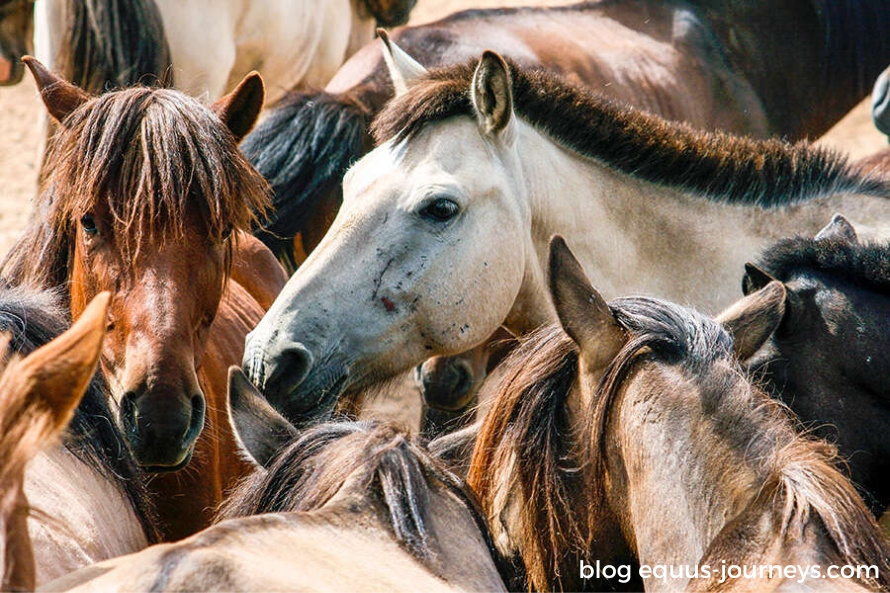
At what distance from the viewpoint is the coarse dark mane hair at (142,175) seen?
8.33 ft

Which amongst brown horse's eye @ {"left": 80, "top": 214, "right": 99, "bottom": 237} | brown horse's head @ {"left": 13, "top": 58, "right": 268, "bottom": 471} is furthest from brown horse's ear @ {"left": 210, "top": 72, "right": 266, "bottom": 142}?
brown horse's eye @ {"left": 80, "top": 214, "right": 99, "bottom": 237}

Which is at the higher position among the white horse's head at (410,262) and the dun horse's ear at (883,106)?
the white horse's head at (410,262)

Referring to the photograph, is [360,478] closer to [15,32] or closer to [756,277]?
[756,277]

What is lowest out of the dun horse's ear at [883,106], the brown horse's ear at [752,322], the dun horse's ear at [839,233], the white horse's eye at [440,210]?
the dun horse's ear at [883,106]

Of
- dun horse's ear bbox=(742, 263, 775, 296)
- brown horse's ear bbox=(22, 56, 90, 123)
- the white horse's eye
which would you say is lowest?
dun horse's ear bbox=(742, 263, 775, 296)

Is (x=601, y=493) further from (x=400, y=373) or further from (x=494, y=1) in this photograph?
(x=494, y=1)

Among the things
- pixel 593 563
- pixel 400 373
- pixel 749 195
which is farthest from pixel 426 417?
pixel 593 563

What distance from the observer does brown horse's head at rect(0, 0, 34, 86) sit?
208 inches

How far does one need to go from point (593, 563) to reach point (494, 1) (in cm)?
1035

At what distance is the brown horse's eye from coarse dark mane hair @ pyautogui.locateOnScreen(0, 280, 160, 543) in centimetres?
32

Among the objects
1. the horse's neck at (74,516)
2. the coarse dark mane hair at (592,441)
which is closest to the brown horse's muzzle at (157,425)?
the horse's neck at (74,516)

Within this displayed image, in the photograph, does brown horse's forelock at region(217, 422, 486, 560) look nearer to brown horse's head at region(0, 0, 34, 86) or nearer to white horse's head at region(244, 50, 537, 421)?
white horse's head at region(244, 50, 537, 421)

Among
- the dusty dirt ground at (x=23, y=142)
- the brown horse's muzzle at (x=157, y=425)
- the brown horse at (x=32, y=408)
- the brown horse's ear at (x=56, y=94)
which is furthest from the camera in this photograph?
the dusty dirt ground at (x=23, y=142)

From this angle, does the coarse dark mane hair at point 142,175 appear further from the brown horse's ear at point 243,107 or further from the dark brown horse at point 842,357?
the dark brown horse at point 842,357
